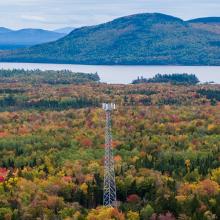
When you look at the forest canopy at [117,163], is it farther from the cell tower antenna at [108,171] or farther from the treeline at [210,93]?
the treeline at [210,93]

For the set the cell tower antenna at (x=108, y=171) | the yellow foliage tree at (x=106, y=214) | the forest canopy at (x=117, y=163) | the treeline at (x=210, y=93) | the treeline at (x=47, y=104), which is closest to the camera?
the cell tower antenna at (x=108, y=171)

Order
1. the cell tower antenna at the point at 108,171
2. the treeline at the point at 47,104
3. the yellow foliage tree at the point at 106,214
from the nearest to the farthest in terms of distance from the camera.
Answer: the cell tower antenna at the point at 108,171, the yellow foliage tree at the point at 106,214, the treeline at the point at 47,104

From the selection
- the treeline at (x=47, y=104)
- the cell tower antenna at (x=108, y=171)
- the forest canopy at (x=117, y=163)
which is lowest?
the treeline at (x=47, y=104)

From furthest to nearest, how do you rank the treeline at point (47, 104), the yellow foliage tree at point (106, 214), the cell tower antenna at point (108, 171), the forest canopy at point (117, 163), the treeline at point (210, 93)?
the treeline at point (210, 93), the treeline at point (47, 104), the forest canopy at point (117, 163), the yellow foliage tree at point (106, 214), the cell tower antenna at point (108, 171)

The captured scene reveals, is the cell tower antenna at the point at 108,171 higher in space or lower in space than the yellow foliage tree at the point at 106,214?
higher

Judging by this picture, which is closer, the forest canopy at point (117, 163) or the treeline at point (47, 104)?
the forest canopy at point (117, 163)

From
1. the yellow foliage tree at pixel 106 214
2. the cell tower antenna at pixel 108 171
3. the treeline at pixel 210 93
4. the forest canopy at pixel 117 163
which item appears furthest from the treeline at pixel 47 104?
the yellow foliage tree at pixel 106 214

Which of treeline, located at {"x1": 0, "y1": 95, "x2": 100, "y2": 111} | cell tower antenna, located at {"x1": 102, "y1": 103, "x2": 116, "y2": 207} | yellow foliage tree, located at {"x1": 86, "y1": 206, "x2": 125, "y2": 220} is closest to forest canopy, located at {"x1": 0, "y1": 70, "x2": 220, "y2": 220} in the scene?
yellow foliage tree, located at {"x1": 86, "y1": 206, "x2": 125, "y2": 220}

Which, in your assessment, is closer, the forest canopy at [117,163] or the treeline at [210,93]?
the forest canopy at [117,163]

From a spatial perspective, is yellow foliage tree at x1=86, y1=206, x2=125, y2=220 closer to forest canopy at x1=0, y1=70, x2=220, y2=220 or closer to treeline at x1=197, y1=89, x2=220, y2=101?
forest canopy at x1=0, y1=70, x2=220, y2=220

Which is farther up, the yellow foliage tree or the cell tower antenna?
the cell tower antenna

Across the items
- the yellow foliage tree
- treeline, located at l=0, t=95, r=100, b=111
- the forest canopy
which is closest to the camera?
the yellow foliage tree
